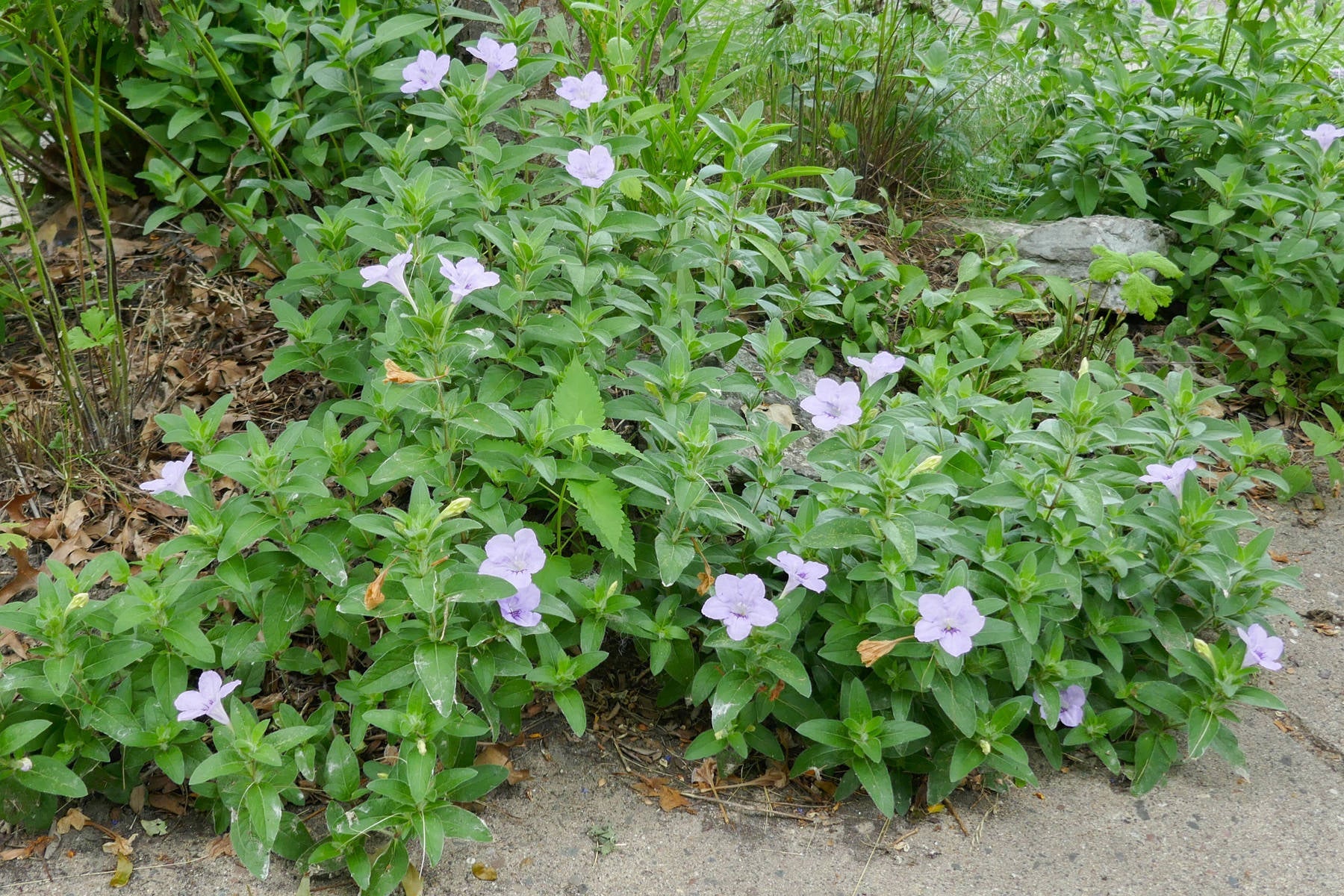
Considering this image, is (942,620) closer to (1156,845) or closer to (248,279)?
(1156,845)

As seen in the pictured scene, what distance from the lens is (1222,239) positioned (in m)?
3.79

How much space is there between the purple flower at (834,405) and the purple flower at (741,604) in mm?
394

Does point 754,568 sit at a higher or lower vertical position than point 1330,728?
higher

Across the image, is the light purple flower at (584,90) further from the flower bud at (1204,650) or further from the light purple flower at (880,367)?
the flower bud at (1204,650)

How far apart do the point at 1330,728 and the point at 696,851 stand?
5.15 ft

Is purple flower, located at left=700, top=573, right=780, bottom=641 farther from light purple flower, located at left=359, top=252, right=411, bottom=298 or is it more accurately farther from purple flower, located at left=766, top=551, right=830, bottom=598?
light purple flower, located at left=359, top=252, right=411, bottom=298

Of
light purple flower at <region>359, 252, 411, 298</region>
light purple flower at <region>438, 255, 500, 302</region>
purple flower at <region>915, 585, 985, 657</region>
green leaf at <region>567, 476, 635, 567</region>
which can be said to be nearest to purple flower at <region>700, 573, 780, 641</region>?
green leaf at <region>567, 476, 635, 567</region>

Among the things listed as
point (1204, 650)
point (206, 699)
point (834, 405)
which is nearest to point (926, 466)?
point (834, 405)

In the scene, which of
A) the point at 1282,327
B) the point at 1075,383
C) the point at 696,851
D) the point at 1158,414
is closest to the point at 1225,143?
the point at 1282,327

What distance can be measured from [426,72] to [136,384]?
1361 millimetres

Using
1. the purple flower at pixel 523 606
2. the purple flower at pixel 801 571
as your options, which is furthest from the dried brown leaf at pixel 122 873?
the purple flower at pixel 801 571

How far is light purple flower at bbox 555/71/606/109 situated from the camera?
2703mm

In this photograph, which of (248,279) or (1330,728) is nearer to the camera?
(1330,728)

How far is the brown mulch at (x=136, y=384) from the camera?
2834mm
